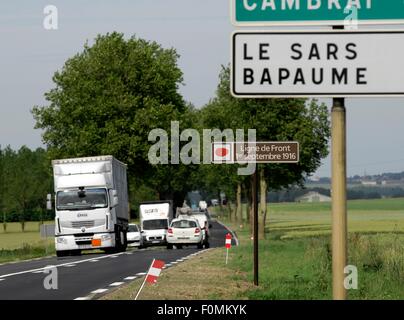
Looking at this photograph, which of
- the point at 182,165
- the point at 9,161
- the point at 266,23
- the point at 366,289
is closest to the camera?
the point at 266,23

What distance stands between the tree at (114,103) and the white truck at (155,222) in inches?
303

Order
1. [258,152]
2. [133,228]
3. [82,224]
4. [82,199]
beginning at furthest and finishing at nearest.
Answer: [133,228] → [82,224] → [82,199] → [258,152]

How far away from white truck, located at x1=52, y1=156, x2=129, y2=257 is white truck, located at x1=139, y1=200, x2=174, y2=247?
553 inches

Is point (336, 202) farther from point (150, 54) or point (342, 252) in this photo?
point (150, 54)

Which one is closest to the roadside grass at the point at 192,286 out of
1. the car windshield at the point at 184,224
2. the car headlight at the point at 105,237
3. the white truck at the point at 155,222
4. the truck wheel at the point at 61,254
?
the car headlight at the point at 105,237

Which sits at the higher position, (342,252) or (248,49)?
(248,49)

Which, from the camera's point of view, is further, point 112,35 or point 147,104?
point 112,35

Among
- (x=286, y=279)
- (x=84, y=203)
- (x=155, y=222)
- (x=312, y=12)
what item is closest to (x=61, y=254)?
(x=84, y=203)

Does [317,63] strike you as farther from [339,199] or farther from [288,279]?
[288,279]

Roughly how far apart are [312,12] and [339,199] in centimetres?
122

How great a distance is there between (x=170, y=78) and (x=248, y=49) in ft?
212

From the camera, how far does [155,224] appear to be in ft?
184
